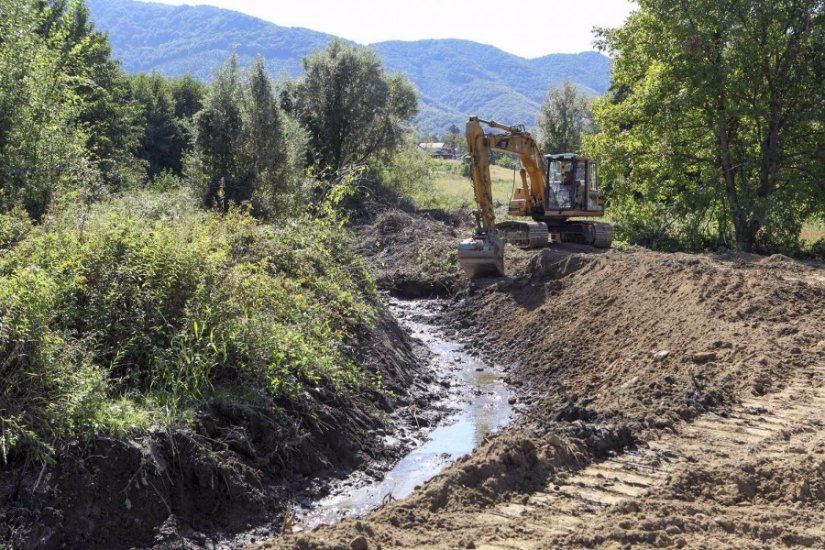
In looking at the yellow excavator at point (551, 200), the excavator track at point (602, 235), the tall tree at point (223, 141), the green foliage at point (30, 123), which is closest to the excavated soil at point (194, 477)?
the green foliage at point (30, 123)

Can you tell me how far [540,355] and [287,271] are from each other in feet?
15.2

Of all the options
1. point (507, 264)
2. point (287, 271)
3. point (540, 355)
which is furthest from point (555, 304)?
point (287, 271)

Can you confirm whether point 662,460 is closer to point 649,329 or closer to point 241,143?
point 649,329

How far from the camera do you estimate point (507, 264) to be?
20.9m

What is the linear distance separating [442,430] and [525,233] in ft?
39.9

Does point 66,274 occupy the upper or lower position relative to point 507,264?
upper

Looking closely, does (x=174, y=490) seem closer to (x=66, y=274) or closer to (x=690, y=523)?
(x=66, y=274)

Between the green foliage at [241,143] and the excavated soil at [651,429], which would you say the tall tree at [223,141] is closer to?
the green foliage at [241,143]

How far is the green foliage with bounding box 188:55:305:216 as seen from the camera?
27.4 metres

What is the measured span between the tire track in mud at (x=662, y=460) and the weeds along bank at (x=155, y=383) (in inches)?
97.9

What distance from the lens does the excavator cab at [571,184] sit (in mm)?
22578

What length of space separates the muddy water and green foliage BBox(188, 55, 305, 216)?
11.2 m

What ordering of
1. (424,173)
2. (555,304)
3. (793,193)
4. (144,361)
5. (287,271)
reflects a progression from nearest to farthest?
(144,361) → (287,271) → (555,304) → (793,193) → (424,173)

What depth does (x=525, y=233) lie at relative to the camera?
22.2m
